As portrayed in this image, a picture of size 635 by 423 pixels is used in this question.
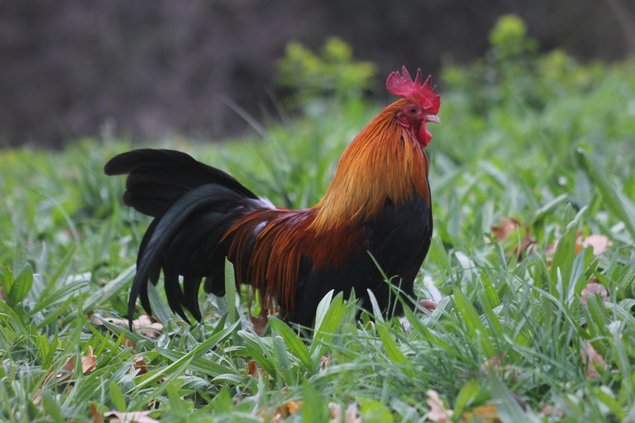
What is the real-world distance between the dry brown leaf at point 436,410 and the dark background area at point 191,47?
938 cm

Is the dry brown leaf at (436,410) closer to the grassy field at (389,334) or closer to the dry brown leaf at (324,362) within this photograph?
the grassy field at (389,334)

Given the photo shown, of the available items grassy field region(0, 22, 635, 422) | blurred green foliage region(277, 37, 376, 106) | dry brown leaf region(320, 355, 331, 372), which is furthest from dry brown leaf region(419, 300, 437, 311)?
blurred green foliage region(277, 37, 376, 106)

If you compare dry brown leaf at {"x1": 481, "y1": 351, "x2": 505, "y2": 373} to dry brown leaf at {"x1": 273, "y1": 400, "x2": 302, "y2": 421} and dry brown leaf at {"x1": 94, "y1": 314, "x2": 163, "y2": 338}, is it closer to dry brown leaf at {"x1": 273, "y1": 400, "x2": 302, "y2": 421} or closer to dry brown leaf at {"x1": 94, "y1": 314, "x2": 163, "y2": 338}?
dry brown leaf at {"x1": 273, "y1": 400, "x2": 302, "y2": 421}

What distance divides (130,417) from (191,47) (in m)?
10.2

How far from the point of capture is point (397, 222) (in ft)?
7.85

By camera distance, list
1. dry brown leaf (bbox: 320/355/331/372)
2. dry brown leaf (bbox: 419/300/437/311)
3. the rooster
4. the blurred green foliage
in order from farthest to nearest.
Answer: the blurred green foliage < dry brown leaf (bbox: 419/300/437/311) < the rooster < dry brown leaf (bbox: 320/355/331/372)

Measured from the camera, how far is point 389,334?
2.07m

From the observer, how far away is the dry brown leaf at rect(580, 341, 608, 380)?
193 centimetres

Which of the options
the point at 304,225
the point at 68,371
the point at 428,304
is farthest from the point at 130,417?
the point at 428,304

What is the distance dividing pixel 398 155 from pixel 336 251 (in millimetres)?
363

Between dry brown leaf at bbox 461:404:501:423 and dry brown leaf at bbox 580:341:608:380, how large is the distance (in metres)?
0.29

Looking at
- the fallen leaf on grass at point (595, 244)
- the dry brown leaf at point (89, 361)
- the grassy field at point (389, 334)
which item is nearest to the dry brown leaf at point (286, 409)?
the grassy field at point (389, 334)

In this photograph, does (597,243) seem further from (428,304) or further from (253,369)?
(253,369)

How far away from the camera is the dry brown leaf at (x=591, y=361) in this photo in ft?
6.33
